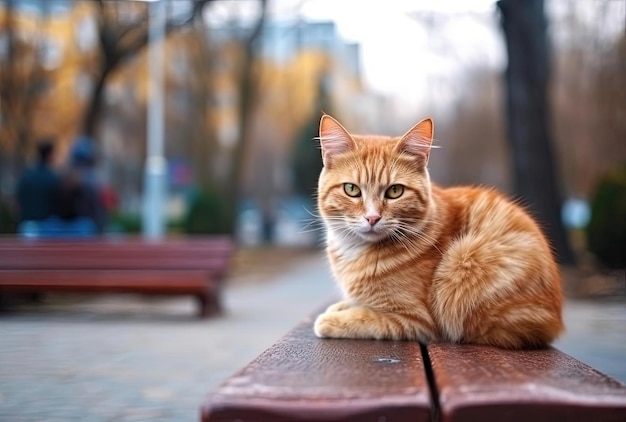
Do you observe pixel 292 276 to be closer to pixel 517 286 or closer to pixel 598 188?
pixel 598 188

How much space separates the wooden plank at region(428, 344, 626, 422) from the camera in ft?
6.39

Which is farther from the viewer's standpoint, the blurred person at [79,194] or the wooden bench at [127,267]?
the blurred person at [79,194]

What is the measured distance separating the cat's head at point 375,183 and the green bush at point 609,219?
1125cm

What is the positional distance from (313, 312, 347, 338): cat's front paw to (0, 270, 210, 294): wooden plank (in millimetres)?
5883

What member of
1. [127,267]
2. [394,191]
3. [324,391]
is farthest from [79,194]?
[324,391]

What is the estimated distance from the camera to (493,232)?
133 inches

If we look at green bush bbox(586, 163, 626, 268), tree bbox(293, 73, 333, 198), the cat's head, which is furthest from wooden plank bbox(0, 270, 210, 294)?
tree bbox(293, 73, 333, 198)

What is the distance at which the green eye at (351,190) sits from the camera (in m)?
3.40

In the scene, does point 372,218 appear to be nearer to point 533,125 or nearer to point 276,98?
point 533,125

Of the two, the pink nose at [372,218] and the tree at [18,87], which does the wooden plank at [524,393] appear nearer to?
the pink nose at [372,218]

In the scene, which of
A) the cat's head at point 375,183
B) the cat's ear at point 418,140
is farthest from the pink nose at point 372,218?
the cat's ear at point 418,140

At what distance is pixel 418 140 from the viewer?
3482mm

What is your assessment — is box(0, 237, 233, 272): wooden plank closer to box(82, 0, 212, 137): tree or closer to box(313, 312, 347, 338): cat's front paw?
box(82, 0, 212, 137): tree

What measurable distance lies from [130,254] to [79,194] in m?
1.69
